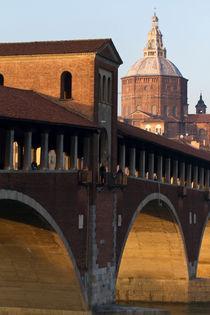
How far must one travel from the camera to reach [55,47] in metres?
46.3

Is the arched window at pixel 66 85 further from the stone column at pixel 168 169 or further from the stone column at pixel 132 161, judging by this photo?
the stone column at pixel 168 169

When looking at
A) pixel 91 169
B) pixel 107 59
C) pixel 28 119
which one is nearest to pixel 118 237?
pixel 91 169

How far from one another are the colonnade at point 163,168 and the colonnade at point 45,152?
664 centimetres

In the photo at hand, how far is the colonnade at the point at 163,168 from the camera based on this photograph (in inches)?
2083

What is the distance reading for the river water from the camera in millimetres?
59438

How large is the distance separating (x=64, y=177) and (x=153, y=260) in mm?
26200

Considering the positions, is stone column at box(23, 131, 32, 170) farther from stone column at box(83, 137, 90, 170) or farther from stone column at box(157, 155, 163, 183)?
stone column at box(157, 155, 163, 183)

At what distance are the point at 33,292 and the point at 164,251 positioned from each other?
22425mm

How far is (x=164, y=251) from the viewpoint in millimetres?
65750

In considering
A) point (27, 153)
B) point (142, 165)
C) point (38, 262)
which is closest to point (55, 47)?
point (27, 153)

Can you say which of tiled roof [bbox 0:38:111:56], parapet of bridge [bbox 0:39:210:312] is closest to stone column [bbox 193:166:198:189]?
parapet of bridge [bbox 0:39:210:312]

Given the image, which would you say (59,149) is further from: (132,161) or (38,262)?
(132,161)

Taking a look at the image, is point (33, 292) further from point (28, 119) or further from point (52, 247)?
point (28, 119)

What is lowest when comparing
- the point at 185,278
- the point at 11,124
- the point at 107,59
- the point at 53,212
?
the point at 185,278
